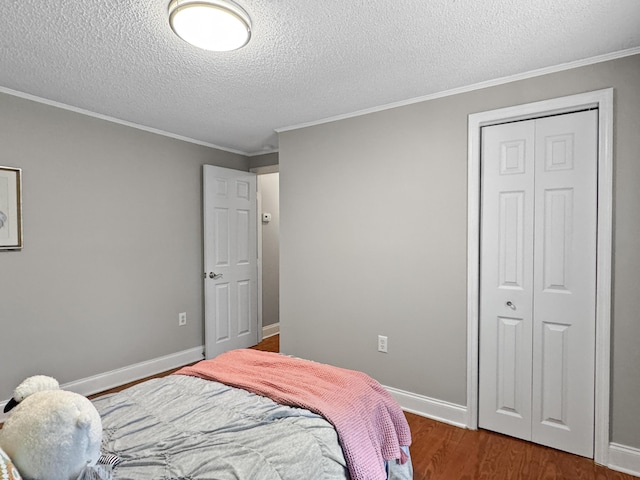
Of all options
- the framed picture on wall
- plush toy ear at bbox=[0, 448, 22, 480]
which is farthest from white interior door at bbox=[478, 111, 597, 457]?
the framed picture on wall

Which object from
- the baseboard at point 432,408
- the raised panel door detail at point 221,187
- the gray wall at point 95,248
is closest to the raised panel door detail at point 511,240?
the baseboard at point 432,408

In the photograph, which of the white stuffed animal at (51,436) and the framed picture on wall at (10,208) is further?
the framed picture on wall at (10,208)

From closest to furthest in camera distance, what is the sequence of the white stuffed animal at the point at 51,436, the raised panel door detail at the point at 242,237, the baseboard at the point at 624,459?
the white stuffed animal at the point at 51,436 → the baseboard at the point at 624,459 → the raised panel door detail at the point at 242,237

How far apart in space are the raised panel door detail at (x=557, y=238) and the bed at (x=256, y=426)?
1337 mm

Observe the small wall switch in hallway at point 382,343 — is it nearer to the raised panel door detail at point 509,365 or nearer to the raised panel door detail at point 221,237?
the raised panel door detail at point 509,365

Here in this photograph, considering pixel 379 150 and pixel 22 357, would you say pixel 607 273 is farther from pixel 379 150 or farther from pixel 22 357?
pixel 22 357

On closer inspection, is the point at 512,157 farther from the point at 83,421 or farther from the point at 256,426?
the point at 83,421

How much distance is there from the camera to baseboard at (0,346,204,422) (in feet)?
10.1

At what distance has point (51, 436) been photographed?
0.99 m

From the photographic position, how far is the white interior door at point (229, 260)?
13.1ft

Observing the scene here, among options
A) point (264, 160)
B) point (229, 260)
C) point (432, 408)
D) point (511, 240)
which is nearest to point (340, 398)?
point (432, 408)

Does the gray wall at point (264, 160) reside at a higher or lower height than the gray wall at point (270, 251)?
higher

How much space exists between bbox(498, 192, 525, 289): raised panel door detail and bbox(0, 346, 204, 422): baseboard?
10.4 feet

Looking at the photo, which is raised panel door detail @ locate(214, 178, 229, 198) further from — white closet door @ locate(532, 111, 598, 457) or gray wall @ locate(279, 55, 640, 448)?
white closet door @ locate(532, 111, 598, 457)
